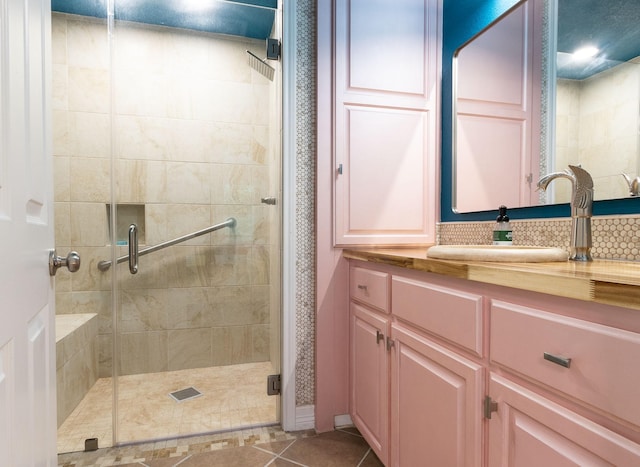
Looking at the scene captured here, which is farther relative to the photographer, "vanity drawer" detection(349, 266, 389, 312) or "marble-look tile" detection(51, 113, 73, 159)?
"marble-look tile" detection(51, 113, 73, 159)

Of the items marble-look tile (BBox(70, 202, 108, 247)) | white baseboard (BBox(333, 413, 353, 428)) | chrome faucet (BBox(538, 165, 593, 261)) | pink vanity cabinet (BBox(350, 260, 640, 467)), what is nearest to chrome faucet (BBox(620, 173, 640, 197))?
chrome faucet (BBox(538, 165, 593, 261))

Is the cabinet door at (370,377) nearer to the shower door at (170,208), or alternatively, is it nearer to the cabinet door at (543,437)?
the shower door at (170,208)

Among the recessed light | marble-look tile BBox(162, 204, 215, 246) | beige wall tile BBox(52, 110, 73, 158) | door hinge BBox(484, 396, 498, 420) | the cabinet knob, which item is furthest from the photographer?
marble-look tile BBox(162, 204, 215, 246)

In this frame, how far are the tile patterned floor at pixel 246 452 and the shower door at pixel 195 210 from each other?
0.19m

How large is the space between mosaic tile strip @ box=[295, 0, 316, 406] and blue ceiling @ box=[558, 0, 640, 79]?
3.31 ft

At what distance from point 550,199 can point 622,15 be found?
0.57 m

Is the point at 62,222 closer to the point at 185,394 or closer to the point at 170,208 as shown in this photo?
the point at 170,208

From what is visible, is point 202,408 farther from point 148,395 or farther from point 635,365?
point 635,365

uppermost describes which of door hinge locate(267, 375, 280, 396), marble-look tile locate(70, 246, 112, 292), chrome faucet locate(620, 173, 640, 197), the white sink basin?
Result: chrome faucet locate(620, 173, 640, 197)

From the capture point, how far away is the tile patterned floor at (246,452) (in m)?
1.50

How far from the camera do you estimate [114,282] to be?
191cm

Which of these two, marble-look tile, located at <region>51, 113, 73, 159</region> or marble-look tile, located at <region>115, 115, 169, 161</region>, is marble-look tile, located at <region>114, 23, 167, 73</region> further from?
marble-look tile, located at <region>51, 113, 73, 159</region>

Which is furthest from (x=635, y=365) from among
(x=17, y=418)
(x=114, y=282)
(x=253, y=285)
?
(x=114, y=282)

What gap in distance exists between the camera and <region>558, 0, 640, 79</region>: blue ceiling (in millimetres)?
1041
